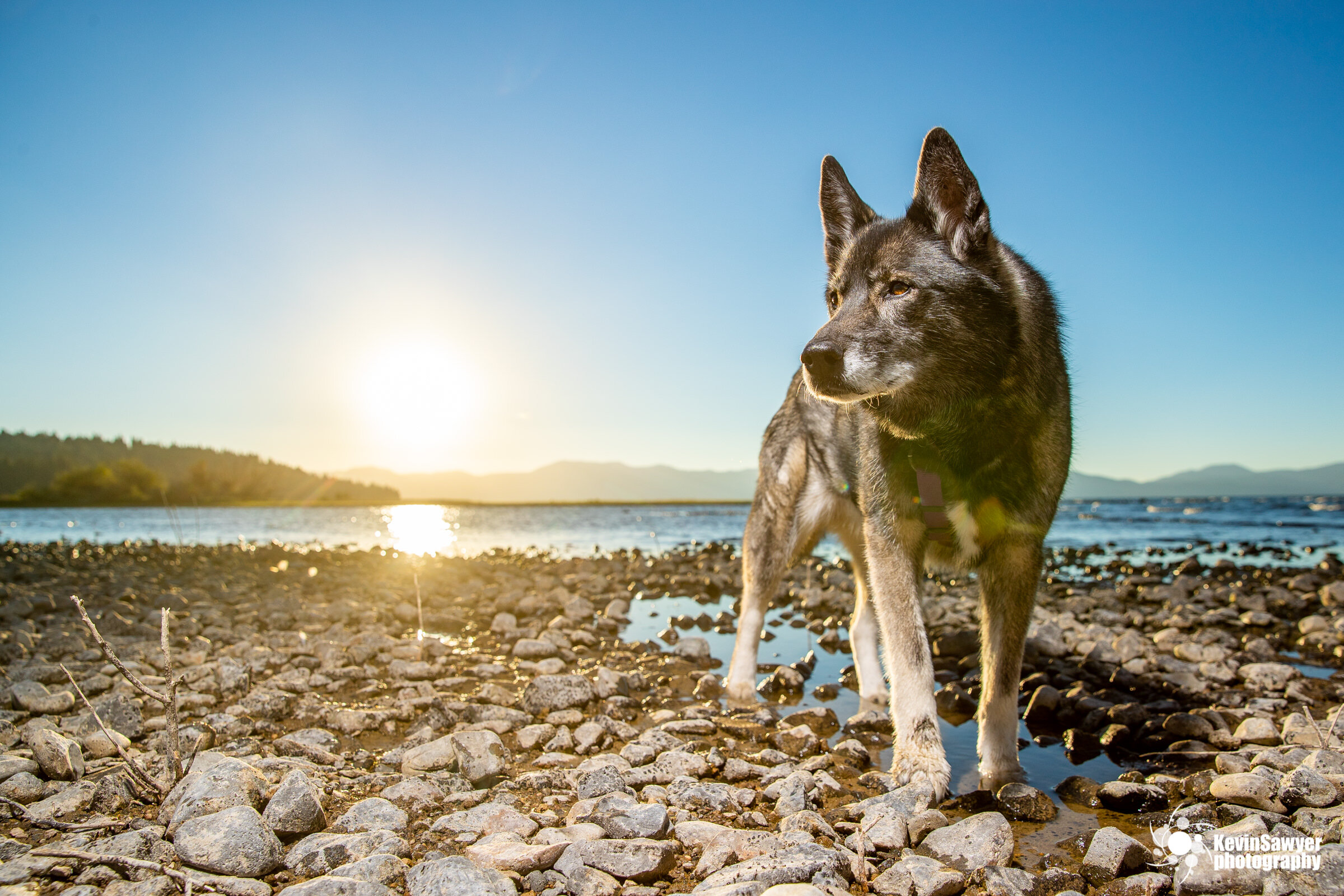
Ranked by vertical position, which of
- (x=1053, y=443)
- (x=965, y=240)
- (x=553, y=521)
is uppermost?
(x=965, y=240)

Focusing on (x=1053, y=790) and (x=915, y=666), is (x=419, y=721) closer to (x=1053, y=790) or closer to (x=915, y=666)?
(x=915, y=666)

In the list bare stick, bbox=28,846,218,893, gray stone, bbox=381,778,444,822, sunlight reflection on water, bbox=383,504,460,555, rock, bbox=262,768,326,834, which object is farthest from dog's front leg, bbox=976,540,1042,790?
sunlight reflection on water, bbox=383,504,460,555

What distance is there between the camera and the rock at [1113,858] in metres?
2.35

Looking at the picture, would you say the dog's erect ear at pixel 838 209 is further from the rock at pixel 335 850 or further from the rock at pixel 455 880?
the rock at pixel 335 850

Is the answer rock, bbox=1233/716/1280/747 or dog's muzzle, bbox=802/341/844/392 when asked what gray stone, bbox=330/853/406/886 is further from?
rock, bbox=1233/716/1280/747

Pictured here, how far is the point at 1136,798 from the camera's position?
293 cm

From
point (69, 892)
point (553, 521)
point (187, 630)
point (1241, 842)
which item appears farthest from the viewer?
point (553, 521)

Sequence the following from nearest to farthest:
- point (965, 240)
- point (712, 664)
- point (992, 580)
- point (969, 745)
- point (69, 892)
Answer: point (69, 892), point (965, 240), point (992, 580), point (969, 745), point (712, 664)

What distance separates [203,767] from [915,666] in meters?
3.30

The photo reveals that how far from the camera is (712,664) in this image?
6004 millimetres

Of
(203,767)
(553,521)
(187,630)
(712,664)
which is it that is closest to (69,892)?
(203,767)

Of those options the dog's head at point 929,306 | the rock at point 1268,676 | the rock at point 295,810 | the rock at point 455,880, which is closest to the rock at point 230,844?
the rock at point 295,810

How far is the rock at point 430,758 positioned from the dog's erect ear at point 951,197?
11.8ft

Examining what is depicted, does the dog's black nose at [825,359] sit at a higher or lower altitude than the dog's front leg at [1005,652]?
higher
